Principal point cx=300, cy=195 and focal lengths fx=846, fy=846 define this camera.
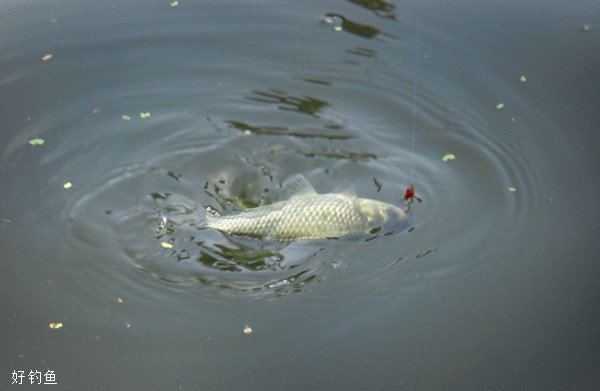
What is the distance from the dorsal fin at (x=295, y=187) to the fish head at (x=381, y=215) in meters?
0.36

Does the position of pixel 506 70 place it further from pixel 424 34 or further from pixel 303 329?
pixel 303 329

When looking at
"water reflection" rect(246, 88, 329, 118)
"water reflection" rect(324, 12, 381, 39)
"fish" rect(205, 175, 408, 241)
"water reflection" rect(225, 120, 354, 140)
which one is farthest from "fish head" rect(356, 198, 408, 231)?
"water reflection" rect(324, 12, 381, 39)

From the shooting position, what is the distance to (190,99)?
19.9 ft

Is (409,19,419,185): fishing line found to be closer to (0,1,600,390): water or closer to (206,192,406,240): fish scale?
(0,1,600,390): water

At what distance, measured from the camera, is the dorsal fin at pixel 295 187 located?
4988 millimetres

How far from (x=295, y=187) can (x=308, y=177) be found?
0.52 feet

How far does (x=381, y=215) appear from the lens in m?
4.75

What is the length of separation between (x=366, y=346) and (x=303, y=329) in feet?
1.10

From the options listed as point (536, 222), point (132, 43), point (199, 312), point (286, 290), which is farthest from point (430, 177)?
point (132, 43)

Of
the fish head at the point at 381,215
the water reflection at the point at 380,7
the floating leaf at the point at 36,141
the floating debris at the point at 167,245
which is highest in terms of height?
the water reflection at the point at 380,7

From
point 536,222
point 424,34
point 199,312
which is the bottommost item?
point 199,312

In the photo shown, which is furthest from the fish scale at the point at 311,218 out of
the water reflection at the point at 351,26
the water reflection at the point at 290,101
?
the water reflection at the point at 351,26

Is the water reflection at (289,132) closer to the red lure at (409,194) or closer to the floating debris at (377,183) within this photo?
the floating debris at (377,183)

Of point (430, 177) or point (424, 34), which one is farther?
point (424, 34)
